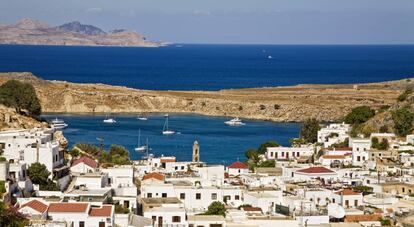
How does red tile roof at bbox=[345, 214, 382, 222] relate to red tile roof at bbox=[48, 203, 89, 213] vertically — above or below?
below

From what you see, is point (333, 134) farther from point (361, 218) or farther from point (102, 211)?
point (102, 211)

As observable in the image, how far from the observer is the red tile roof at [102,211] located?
2851 cm

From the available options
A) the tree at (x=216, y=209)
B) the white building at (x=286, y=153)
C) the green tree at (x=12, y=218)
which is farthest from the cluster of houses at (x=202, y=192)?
the white building at (x=286, y=153)

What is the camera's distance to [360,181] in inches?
1610

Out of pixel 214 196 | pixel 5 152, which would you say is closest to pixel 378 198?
pixel 214 196

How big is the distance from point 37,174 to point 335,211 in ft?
35.1

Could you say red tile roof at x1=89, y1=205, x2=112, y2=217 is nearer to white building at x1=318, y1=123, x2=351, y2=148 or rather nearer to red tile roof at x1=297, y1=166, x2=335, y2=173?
red tile roof at x1=297, y1=166, x2=335, y2=173

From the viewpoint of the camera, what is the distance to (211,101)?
118938 mm

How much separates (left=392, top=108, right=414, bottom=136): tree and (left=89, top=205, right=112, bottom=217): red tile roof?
1211 inches

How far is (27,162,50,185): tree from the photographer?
35.0 m

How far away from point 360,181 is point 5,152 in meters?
14.4

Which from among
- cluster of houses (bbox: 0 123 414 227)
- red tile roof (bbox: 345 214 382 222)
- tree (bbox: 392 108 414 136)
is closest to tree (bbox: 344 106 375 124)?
tree (bbox: 392 108 414 136)

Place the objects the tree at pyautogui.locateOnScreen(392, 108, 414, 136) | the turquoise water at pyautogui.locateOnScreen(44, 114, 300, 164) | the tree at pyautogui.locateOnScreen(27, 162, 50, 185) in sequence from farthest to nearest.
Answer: the turquoise water at pyautogui.locateOnScreen(44, 114, 300, 164), the tree at pyautogui.locateOnScreen(392, 108, 414, 136), the tree at pyautogui.locateOnScreen(27, 162, 50, 185)

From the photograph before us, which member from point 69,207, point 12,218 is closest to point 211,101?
point 69,207
